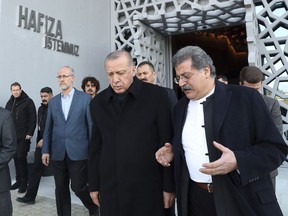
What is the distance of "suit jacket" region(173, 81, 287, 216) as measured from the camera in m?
1.54

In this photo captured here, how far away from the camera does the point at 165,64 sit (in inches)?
374

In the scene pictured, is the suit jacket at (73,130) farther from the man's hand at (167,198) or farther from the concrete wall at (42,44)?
the concrete wall at (42,44)

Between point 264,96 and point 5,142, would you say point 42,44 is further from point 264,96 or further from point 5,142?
point 264,96

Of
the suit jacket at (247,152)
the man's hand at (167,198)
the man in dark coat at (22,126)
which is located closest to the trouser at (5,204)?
the man's hand at (167,198)

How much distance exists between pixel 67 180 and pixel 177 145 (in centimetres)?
215

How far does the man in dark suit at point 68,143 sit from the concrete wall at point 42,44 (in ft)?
10.4

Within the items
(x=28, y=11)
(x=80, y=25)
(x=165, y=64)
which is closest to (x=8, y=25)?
(x=28, y=11)

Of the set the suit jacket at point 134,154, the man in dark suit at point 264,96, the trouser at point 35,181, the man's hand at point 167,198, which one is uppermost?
the man in dark suit at point 264,96

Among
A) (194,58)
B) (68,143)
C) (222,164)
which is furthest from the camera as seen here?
(68,143)

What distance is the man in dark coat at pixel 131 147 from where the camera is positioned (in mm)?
2141

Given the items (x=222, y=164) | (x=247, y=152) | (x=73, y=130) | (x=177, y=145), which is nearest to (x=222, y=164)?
(x=222, y=164)

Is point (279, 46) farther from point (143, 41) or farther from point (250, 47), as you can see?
point (143, 41)

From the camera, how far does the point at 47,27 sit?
7230 mm

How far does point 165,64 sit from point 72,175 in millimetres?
6613
